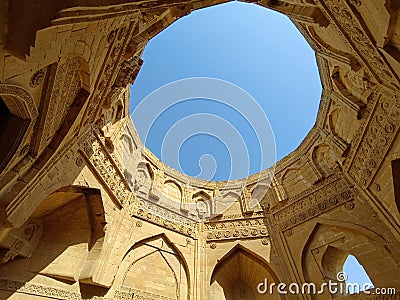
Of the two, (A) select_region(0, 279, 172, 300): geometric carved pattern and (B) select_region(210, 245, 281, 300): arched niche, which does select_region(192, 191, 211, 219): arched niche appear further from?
(A) select_region(0, 279, 172, 300): geometric carved pattern

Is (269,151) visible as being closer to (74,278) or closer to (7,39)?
(74,278)

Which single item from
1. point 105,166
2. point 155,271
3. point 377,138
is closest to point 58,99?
point 105,166

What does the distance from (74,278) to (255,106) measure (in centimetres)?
832

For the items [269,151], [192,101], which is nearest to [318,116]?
[269,151]

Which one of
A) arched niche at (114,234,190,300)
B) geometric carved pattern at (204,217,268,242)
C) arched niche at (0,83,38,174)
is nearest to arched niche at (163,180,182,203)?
geometric carved pattern at (204,217,268,242)

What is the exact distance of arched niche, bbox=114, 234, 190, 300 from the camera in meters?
7.10

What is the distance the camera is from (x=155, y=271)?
7.62 meters

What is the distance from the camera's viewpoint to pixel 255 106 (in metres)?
11.6

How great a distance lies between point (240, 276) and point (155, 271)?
2.52 meters

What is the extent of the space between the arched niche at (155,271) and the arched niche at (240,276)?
907mm

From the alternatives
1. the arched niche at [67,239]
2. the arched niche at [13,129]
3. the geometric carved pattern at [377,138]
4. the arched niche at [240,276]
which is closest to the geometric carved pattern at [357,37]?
the geometric carved pattern at [377,138]

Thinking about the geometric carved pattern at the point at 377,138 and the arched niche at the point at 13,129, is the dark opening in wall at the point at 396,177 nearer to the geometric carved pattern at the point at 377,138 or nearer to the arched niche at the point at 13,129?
the geometric carved pattern at the point at 377,138

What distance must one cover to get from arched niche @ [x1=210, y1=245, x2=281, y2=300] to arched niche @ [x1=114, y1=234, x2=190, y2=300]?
0.91 meters

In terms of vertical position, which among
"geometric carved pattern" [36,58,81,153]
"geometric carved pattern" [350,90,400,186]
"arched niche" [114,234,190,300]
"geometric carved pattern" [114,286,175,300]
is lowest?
"geometric carved pattern" [114,286,175,300]
